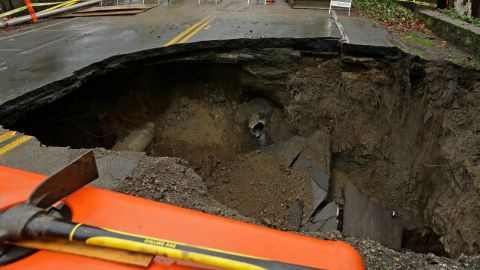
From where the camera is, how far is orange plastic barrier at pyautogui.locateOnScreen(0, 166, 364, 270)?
177 centimetres

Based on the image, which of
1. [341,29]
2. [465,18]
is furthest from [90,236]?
[465,18]

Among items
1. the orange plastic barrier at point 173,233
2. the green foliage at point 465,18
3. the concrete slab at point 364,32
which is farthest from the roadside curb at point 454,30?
the orange plastic barrier at point 173,233

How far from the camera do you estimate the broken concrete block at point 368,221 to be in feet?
20.2

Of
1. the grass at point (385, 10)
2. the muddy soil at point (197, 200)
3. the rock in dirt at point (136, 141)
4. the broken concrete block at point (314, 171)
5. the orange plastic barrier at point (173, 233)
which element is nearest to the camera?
the orange plastic barrier at point (173, 233)

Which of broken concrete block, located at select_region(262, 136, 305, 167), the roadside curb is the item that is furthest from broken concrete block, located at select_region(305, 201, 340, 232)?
the roadside curb

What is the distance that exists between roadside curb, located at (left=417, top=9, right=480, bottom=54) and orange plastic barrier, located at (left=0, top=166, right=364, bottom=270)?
5.75m

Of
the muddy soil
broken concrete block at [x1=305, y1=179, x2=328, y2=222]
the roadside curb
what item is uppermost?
the roadside curb

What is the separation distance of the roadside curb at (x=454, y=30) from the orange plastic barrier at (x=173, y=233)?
5.75 m

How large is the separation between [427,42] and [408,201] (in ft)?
10.0

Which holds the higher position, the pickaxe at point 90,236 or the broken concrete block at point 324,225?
the pickaxe at point 90,236

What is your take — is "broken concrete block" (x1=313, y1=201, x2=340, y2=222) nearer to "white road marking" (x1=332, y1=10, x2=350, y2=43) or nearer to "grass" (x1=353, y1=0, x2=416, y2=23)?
"white road marking" (x1=332, y1=10, x2=350, y2=43)

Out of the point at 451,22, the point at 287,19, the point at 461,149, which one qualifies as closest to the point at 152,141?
the point at 287,19

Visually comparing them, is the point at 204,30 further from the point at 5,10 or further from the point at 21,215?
the point at 5,10

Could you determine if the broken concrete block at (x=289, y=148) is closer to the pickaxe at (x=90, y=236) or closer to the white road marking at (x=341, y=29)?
the white road marking at (x=341, y=29)
